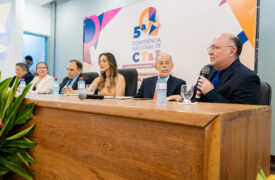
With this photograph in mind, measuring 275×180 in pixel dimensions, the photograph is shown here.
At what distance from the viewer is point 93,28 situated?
4.02 meters

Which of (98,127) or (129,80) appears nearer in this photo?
(98,127)

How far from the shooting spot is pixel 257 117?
917 millimetres

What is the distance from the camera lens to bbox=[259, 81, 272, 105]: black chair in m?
1.37

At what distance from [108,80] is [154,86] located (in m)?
0.61

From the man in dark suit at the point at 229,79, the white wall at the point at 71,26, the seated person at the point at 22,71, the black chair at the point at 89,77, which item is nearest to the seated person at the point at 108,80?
the black chair at the point at 89,77

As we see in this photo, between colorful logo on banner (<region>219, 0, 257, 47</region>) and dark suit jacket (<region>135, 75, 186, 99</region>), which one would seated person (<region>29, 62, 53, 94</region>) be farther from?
colorful logo on banner (<region>219, 0, 257, 47</region>)

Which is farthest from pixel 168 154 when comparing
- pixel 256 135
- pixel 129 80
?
pixel 129 80

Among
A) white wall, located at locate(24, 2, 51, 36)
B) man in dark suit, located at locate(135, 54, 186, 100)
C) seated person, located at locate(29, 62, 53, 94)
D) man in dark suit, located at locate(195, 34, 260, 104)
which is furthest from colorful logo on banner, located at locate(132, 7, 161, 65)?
white wall, located at locate(24, 2, 51, 36)

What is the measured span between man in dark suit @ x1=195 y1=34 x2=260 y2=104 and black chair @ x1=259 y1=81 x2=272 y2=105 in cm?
3

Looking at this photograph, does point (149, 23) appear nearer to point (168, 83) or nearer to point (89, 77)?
point (89, 77)

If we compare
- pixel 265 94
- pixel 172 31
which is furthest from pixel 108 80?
pixel 265 94

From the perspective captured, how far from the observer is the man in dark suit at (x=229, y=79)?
56.8 inches

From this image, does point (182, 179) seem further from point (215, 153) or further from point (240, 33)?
point (240, 33)

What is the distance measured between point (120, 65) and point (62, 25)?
221cm
